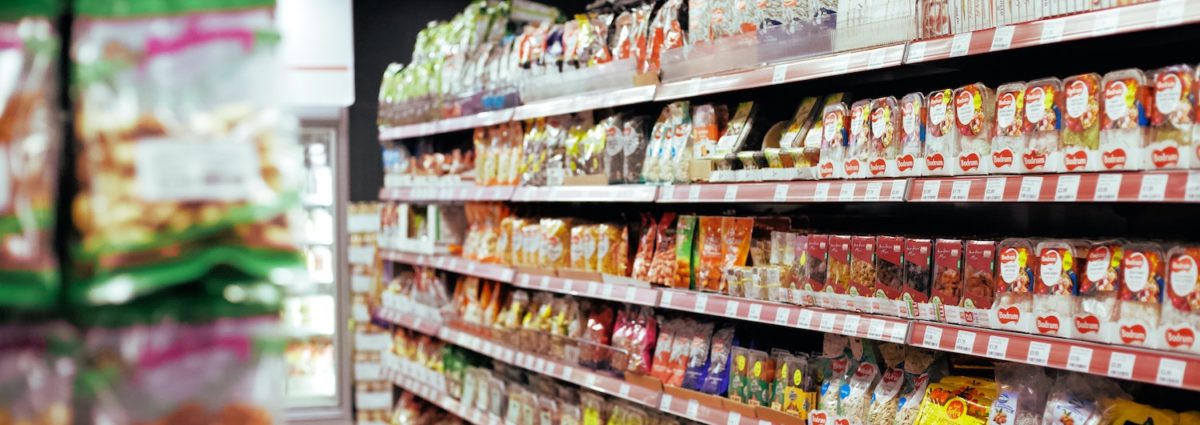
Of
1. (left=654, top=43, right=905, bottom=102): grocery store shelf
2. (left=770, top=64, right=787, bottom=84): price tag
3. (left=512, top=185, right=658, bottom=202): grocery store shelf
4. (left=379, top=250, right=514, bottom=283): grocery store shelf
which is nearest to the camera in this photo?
(left=654, top=43, right=905, bottom=102): grocery store shelf

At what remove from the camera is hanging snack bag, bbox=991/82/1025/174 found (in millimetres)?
2439

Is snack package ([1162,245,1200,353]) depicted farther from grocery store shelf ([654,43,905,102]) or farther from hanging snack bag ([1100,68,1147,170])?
grocery store shelf ([654,43,905,102])

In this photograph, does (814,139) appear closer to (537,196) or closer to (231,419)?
(537,196)

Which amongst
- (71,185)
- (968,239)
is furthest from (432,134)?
(71,185)

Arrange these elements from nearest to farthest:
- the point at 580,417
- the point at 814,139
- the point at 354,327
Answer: the point at 814,139, the point at 580,417, the point at 354,327

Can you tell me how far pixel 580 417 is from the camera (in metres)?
4.26

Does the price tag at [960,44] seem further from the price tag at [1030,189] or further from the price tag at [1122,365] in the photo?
the price tag at [1122,365]

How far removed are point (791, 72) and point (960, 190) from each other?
648mm

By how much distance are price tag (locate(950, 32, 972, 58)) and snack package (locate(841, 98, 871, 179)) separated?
0.36 meters

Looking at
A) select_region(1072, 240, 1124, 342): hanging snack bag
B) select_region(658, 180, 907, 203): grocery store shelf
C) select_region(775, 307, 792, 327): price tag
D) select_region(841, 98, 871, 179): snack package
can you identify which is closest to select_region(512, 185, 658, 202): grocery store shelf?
select_region(658, 180, 907, 203): grocery store shelf

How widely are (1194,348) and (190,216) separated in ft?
6.16

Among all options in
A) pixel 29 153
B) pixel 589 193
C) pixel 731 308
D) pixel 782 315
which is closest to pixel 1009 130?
pixel 782 315

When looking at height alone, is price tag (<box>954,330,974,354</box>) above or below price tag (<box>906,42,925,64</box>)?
below

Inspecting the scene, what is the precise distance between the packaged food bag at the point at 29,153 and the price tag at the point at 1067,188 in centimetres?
192
